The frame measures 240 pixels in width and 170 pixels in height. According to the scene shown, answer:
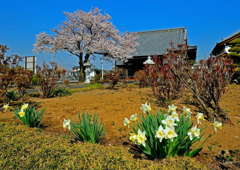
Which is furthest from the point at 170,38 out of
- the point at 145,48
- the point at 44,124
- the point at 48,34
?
the point at 44,124

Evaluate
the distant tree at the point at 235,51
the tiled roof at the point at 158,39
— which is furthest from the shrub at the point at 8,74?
the tiled roof at the point at 158,39

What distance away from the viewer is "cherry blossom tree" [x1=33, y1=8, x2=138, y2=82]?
18406 millimetres

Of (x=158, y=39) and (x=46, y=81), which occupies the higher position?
(x=158, y=39)

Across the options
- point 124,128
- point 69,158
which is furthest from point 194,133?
point 124,128

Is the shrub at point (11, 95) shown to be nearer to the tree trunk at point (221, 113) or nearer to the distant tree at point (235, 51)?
the tree trunk at point (221, 113)

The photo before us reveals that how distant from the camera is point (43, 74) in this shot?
24.2 feet

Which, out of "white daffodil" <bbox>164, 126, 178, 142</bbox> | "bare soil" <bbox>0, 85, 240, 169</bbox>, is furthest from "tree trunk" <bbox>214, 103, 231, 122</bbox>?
"white daffodil" <bbox>164, 126, 178, 142</bbox>

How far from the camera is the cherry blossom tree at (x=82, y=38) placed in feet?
60.4

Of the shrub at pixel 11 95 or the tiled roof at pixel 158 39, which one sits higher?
the tiled roof at pixel 158 39

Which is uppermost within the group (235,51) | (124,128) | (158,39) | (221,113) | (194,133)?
(158,39)

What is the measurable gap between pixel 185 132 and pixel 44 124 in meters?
3.31

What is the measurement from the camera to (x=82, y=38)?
18.5 m

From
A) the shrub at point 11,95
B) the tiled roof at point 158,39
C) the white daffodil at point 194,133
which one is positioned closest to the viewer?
the white daffodil at point 194,133

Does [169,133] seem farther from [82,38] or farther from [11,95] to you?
[82,38]
